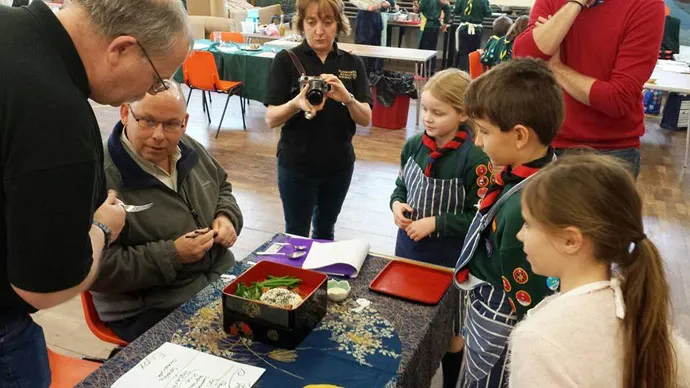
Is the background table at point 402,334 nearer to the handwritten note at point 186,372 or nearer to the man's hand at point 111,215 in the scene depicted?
the handwritten note at point 186,372

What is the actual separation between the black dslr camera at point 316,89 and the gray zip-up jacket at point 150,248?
1.86 feet

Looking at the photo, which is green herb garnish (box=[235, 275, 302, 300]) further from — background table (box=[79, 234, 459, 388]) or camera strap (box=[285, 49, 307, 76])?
camera strap (box=[285, 49, 307, 76])

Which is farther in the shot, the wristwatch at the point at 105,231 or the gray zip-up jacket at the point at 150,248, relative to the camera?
the gray zip-up jacket at the point at 150,248

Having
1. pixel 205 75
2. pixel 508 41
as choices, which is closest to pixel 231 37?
pixel 205 75

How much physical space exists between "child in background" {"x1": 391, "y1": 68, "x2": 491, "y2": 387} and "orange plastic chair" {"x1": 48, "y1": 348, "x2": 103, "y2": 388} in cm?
110

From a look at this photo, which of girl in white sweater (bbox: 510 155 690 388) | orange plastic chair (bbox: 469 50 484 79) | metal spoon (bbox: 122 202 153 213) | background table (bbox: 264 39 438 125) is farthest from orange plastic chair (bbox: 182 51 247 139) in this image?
girl in white sweater (bbox: 510 155 690 388)

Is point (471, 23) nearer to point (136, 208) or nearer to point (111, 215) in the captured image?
point (136, 208)

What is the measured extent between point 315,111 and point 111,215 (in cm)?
118

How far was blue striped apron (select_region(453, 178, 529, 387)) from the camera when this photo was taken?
1493 millimetres

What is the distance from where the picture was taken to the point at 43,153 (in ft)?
2.85

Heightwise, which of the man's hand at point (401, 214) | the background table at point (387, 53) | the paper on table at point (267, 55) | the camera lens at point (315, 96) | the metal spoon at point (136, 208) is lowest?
the background table at point (387, 53)

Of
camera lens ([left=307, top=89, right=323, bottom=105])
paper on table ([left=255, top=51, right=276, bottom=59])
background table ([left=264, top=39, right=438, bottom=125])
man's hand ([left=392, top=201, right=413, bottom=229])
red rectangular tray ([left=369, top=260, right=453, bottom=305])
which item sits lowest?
background table ([left=264, top=39, right=438, bottom=125])

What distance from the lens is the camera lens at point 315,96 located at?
2.26m

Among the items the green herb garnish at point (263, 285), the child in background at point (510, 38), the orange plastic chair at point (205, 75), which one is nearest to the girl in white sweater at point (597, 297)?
the green herb garnish at point (263, 285)
